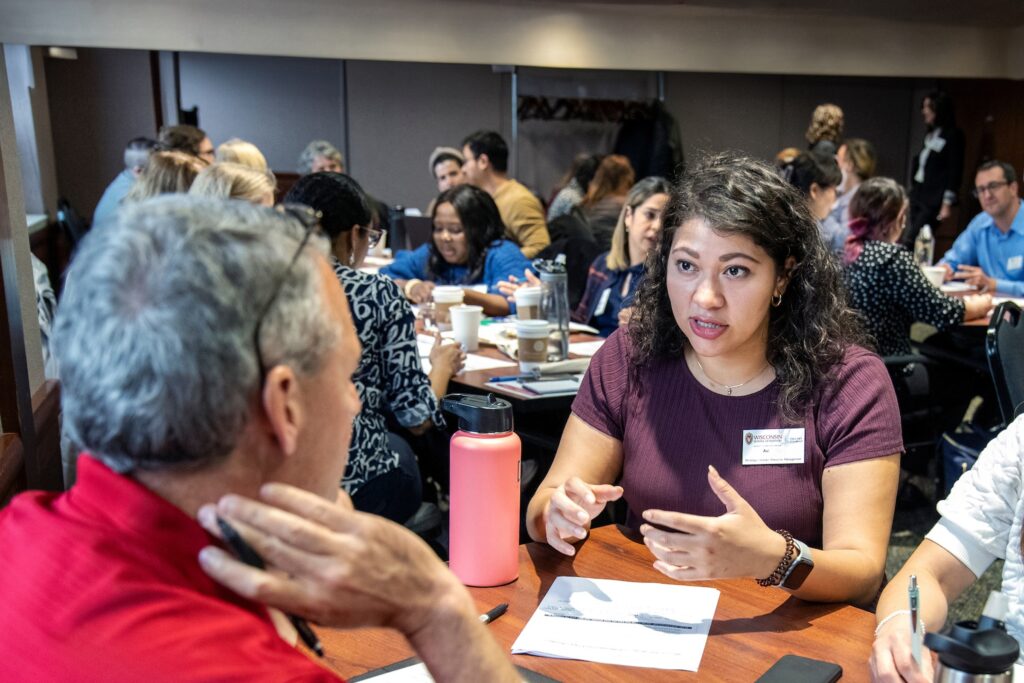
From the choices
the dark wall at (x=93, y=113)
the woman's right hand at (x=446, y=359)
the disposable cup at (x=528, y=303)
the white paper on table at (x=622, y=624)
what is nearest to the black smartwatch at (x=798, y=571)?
the white paper on table at (x=622, y=624)

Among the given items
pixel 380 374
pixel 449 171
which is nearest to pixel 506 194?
pixel 449 171

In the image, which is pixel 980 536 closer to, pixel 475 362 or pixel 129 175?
pixel 475 362

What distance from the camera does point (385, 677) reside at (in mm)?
1078

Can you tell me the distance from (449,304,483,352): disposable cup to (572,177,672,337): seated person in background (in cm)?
57

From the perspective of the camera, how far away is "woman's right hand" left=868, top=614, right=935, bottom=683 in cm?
107

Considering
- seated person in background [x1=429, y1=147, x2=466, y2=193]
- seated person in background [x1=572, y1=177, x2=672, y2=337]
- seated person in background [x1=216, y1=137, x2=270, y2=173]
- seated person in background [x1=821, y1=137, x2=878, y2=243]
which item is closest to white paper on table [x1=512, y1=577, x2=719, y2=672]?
seated person in background [x1=572, y1=177, x2=672, y2=337]

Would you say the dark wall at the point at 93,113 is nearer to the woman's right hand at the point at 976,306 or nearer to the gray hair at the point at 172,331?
the woman's right hand at the point at 976,306

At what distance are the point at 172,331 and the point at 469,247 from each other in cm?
364

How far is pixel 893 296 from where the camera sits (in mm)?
3580

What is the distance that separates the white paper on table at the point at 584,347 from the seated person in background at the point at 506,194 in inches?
63.1

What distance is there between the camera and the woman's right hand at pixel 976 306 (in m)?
3.76

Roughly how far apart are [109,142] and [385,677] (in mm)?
7389

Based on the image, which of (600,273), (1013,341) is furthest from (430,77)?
(1013,341)

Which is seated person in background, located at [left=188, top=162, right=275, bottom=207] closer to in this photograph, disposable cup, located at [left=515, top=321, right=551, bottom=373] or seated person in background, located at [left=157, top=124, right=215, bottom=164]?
disposable cup, located at [left=515, top=321, right=551, bottom=373]
